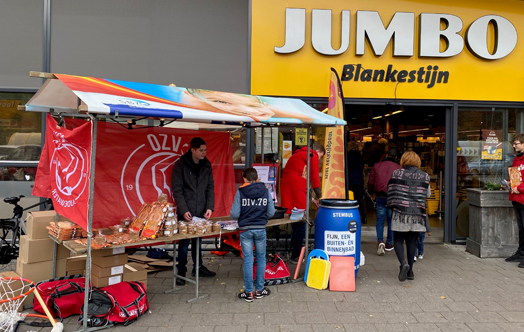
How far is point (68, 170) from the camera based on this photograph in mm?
4367

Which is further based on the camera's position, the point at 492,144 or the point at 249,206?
the point at 492,144

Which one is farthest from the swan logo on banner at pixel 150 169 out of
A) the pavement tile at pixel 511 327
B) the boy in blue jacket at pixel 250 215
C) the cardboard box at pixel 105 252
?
the pavement tile at pixel 511 327

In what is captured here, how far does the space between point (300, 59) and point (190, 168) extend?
3127mm

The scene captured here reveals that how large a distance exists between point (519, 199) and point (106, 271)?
6058 millimetres

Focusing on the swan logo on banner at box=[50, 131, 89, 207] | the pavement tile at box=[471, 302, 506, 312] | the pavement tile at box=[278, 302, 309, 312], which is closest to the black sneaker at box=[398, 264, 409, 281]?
the pavement tile at box=[471, 302, 506, 312]

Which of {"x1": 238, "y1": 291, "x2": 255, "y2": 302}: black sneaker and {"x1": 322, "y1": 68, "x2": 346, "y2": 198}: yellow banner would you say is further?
{"x1": 322, "y1": 68, "x2": 346, "y2": 198}: yellow banner

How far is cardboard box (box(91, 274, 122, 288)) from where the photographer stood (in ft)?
14.0

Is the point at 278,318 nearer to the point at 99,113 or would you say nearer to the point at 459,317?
the point at 459,317

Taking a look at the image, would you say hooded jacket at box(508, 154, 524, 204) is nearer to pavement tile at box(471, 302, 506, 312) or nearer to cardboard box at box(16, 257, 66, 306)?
pavement tile at box(471, 302, 506, 312)

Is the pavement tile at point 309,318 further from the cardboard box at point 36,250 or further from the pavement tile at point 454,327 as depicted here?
the cardboard box at point 36,250

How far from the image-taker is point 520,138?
6066 millimetres

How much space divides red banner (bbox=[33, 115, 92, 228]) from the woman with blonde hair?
3857 mm

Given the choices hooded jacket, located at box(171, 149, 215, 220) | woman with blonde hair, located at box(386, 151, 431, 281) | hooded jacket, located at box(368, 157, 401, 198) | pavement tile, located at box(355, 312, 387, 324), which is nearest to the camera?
pavement tile, located at box(355, 312, 387, 324)

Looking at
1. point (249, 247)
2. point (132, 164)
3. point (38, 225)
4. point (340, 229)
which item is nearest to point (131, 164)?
point (132, 164)
